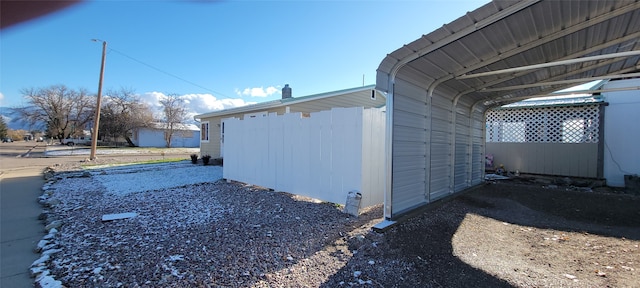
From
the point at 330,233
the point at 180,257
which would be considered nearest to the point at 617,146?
the point at 330,233

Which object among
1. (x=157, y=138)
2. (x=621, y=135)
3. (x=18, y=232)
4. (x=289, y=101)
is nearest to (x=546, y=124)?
(x=621, y=135)

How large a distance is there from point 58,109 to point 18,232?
42161mm

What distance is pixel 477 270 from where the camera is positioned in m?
2.63

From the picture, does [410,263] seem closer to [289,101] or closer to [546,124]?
[289,101]

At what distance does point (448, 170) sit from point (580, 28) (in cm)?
322

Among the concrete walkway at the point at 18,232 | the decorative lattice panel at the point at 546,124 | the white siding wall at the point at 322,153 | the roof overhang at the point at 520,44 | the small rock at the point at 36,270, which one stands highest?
the roof overhang at the point at 520,44

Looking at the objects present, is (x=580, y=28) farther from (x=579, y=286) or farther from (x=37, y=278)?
(x=37, y=278)

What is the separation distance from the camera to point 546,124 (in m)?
8.74

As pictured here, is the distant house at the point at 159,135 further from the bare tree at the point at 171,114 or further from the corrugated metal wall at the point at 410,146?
the corrugated metal wall at the point at 410,146

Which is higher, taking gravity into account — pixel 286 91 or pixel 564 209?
pixel 286 91

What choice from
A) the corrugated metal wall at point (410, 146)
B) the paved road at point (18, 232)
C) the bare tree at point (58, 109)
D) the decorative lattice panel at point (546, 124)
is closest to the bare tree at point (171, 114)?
the bare tree at point (58, 109)

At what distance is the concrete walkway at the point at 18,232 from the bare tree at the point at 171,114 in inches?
1130

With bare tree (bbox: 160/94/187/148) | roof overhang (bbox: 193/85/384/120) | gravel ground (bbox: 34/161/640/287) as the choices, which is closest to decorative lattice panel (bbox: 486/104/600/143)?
gravel ground (bbox: 34/161/640/287)

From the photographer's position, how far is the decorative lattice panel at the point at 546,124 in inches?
314
